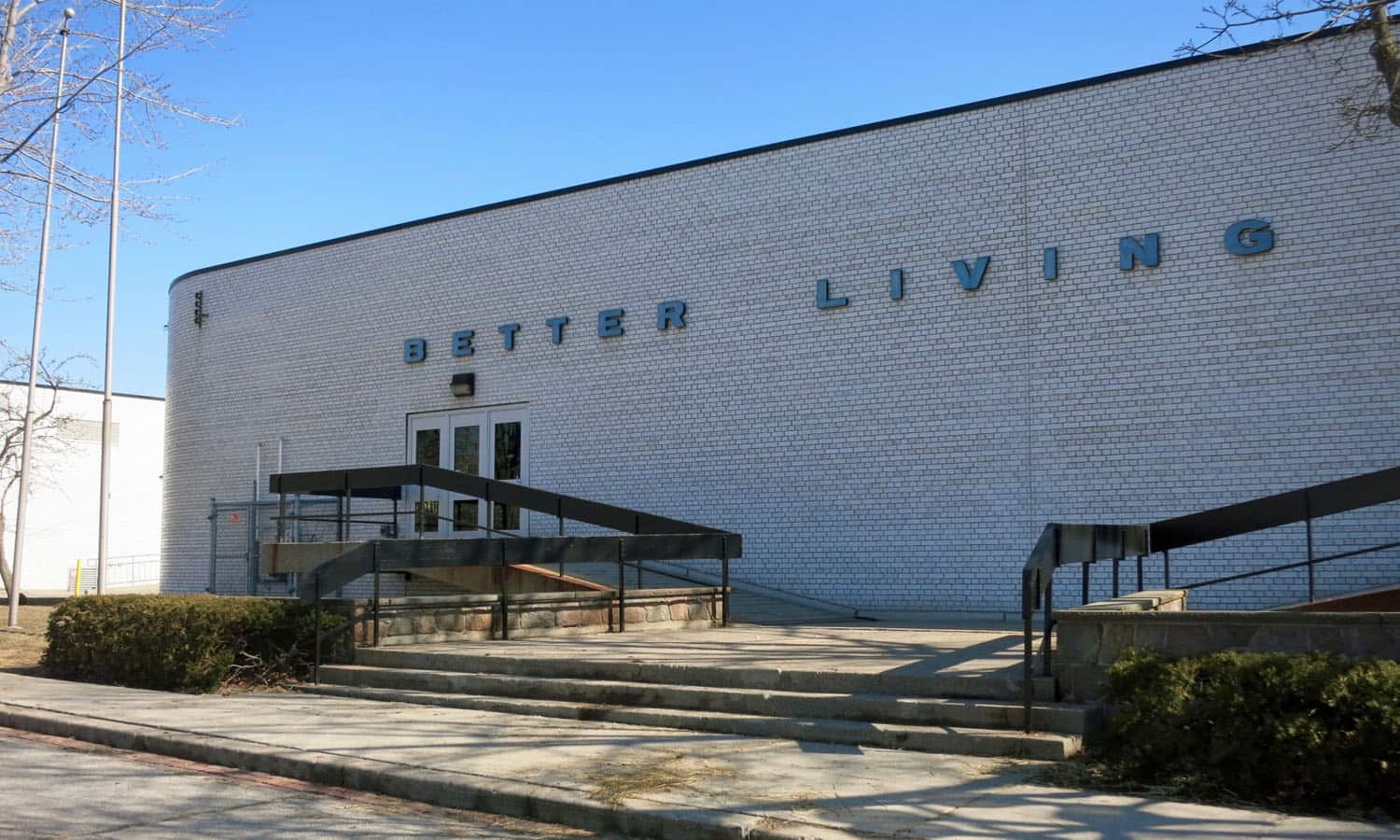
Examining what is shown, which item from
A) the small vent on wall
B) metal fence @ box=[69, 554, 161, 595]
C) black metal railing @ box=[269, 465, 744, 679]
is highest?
the small vent on wall

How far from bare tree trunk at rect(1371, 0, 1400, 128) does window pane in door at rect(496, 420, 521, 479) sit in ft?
48.4

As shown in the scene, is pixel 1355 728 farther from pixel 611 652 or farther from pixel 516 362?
pixel 516 362

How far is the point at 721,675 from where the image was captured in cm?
995

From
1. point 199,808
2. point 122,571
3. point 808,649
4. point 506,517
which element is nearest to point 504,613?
point 808,649

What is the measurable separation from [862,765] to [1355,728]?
281 cm

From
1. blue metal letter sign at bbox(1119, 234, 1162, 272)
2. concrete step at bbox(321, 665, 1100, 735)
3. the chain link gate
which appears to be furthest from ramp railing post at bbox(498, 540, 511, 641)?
the chain link gate

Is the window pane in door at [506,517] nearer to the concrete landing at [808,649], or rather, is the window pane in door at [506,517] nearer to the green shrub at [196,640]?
the concrete landing at [808,649]

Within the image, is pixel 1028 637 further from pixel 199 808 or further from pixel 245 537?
pixel 245 537

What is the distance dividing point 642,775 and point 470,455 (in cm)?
1609

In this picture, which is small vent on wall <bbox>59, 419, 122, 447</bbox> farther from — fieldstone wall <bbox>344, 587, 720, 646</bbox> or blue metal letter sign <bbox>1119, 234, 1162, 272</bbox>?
blue metal letter sign <bbox>1119, 234, 1162, 272</bbox>

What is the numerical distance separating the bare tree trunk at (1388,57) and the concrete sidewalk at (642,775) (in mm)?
7984

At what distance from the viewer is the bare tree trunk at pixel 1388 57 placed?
11656 millimetres

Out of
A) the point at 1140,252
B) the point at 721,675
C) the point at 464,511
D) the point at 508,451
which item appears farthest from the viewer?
the point at 464,511

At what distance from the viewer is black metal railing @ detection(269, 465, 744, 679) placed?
12242 millimetres
